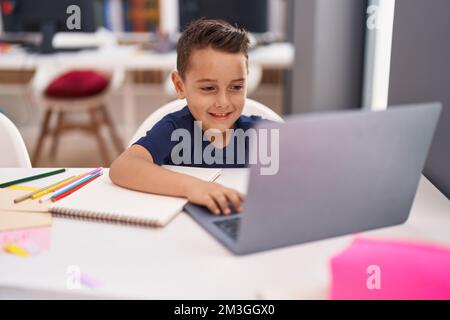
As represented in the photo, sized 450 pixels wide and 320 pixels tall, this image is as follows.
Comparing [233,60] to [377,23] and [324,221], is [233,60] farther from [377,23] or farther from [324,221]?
[377,23]

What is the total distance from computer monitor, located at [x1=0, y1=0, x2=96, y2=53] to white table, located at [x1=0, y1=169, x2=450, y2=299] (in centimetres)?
267

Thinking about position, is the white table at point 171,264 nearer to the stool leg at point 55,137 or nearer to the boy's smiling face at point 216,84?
the boy's smiling face at point 216,84

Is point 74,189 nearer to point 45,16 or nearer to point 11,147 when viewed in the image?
point 11,147

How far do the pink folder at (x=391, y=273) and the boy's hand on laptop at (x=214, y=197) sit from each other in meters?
0.21

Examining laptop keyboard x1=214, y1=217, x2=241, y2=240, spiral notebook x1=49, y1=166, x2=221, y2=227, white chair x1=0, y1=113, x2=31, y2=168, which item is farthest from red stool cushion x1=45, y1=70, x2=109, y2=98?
laptop keyboard x1=214, y1=217, x2=241, y2=240

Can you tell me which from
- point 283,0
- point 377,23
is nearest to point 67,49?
point 283,0

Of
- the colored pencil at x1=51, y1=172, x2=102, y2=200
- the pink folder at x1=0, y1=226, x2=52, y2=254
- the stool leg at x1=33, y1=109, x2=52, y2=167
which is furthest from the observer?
the stool leg at x1=33, y1=109, x2=52, y2=167

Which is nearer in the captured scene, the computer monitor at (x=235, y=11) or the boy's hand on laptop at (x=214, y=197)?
the boy's hand on laptop at (x=214, y=197)

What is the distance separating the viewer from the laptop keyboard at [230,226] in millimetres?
812

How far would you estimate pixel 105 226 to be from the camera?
0.87 meters

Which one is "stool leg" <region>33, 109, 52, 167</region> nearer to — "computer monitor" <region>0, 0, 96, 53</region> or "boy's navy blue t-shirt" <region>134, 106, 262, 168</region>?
"computer monitor" <region>0, 0, 96, 53</region>

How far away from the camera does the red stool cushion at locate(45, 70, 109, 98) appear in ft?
10.7

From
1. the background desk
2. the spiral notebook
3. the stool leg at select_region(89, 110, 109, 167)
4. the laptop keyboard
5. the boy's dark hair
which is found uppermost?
the boy's dark hair

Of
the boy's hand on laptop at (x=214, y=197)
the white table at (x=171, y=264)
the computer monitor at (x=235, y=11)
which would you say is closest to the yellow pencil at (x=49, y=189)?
the white table at (x=171, y=264)
